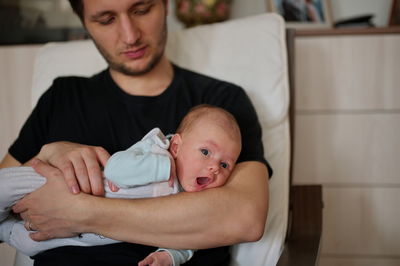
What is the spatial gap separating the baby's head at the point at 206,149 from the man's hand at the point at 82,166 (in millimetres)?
177

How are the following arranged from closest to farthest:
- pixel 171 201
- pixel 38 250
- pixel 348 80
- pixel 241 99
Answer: pixel 171 201 → pixel 38 250 → pixel 241 99 → pixel 348 80

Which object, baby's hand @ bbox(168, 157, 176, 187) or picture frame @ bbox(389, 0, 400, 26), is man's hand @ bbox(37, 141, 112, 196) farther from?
picture frame @ bbox(389, 0, 400, 26)

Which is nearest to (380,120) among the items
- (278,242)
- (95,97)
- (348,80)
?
(348,80)

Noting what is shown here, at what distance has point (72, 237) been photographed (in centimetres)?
120

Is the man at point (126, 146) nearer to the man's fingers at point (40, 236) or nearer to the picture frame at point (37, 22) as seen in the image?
the man's fingers at point (40, 236)

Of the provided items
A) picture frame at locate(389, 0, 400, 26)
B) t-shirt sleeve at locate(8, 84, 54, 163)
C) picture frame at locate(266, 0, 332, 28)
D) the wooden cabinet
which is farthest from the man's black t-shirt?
picture frame at locate(389, 0, 400, 26)

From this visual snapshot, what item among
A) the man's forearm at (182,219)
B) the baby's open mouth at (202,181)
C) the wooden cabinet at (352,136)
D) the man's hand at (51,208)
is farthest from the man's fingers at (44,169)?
the wooden cabinet at (352,136)

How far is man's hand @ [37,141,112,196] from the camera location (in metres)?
1.15

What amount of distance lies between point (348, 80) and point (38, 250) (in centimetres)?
126

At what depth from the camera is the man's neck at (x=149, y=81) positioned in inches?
58.3

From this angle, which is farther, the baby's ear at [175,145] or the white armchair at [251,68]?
the white armchair at [251,68]

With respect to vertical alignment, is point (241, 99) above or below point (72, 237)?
above

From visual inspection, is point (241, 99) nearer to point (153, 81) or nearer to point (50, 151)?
point (153, 81)

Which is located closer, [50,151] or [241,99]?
[50,151]
